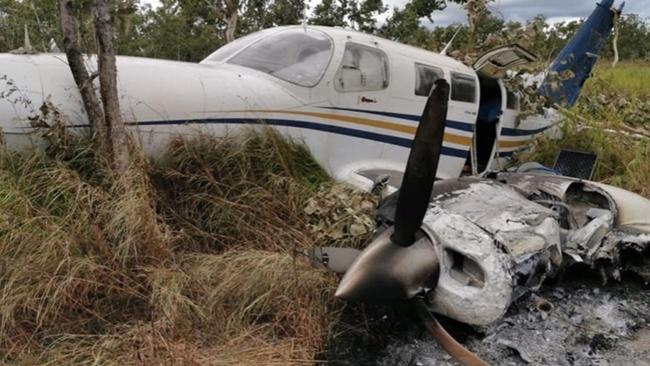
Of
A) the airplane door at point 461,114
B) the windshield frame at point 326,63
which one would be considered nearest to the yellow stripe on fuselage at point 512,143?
the airplane door at point 461,114

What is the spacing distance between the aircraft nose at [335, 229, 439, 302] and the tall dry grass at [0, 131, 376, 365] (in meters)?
0.51

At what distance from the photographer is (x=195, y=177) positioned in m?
4.41

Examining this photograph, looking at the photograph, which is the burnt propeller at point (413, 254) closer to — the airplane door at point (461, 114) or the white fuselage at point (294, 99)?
A: the white fuselage at point (294, 99)

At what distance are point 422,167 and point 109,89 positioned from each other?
239cm

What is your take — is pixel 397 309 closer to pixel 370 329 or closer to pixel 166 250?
pixel 370 329

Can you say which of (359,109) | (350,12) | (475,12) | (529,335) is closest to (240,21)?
(350,12)

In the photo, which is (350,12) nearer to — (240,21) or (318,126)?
(240,21)

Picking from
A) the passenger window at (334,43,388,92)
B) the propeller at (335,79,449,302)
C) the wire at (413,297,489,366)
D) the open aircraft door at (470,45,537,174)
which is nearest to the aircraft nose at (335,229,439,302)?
the propeller at (335,79,449,302)

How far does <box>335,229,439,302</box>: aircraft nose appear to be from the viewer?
312cm

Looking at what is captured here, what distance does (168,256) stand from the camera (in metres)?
3.78

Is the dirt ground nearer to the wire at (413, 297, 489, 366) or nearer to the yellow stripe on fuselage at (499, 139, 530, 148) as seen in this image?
the wire at (413, 297, 489, 366)

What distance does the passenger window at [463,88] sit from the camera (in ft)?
21.4

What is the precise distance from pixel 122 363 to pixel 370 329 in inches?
62.4

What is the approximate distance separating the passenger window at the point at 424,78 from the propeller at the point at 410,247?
2.97 metres
